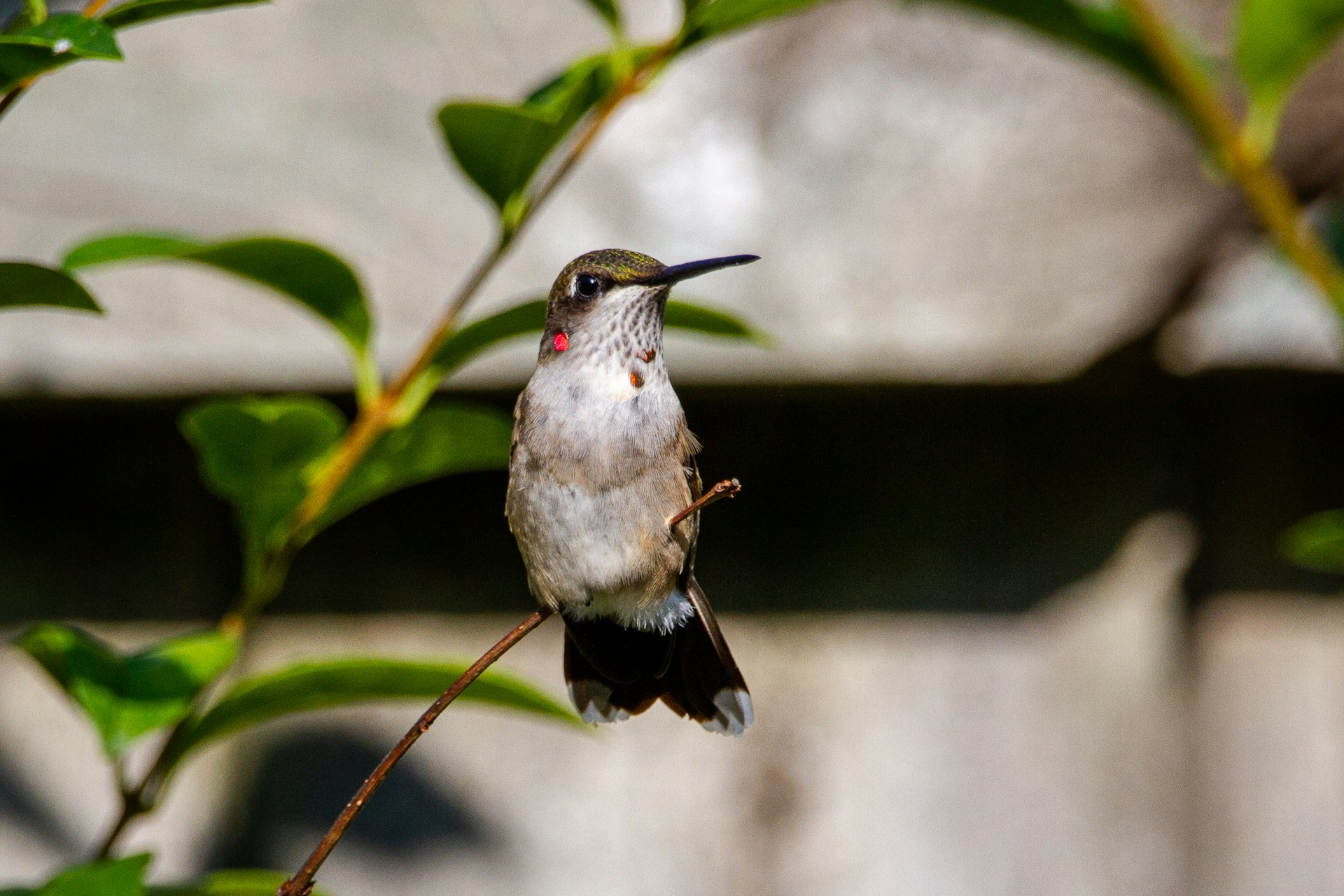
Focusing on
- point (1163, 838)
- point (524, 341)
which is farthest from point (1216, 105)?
point (1163, 838)

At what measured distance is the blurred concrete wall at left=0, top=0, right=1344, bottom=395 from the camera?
7.52ft

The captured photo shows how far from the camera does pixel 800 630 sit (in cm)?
263

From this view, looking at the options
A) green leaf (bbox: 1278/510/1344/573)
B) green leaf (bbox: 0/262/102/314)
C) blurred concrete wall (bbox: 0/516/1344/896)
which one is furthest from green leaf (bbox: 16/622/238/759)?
green leaf (bbox: 1278/510/1344/573)

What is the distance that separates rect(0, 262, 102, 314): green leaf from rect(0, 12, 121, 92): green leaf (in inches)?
7.1

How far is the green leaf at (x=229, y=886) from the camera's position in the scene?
156cm

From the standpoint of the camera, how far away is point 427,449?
5.62ft

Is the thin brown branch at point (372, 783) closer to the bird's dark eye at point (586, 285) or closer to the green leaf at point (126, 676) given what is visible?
the green leaf at point (126, 676)

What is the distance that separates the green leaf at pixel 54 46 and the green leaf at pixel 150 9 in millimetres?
87

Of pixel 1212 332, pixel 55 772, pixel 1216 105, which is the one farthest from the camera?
pixel 55 772

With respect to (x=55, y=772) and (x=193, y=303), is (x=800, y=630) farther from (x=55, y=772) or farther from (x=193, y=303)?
(x=55, y=772)

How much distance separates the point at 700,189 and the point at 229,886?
1.41 metres

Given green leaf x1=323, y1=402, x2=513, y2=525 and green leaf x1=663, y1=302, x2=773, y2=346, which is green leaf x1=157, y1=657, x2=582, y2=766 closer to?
green leaf x1=323, y1=402, x2=513, y2=525

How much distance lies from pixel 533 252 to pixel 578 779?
1.02 meters

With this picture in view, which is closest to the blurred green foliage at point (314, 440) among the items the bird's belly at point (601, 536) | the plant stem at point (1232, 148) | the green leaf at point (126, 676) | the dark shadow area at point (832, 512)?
the green leaf at point (126, 676)
